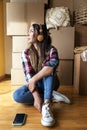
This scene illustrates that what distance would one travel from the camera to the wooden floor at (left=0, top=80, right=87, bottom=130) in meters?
1.23

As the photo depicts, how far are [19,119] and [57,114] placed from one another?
266 mm

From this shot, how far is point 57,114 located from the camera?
4.70 feet

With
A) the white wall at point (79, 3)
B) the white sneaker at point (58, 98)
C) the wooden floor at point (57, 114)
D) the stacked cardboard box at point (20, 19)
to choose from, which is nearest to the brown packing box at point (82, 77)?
the wooden floor at point (57, 114)

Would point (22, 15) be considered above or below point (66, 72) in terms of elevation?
above

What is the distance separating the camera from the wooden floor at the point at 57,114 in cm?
123

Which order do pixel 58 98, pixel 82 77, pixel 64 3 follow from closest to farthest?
pixel 58 98
pixel 82 77
pixel 64 3

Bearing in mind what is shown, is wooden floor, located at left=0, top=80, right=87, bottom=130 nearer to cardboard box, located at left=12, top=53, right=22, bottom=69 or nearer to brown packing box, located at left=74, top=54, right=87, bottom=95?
brown packing box, located at left=74, top=54, right=87, bottom=95

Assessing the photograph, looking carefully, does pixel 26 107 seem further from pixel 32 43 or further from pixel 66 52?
pixel 66 52

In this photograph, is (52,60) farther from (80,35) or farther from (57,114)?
(80,35)

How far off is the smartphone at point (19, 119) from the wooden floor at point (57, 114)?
25 mm

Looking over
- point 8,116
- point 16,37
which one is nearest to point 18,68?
point 16,37

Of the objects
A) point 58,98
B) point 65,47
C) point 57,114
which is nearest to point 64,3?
point 65,47

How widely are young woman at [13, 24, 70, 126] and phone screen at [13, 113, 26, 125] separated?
0.14 m

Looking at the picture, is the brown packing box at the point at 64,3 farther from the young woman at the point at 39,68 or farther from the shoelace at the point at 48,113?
the shoelace at the point at 48,113
